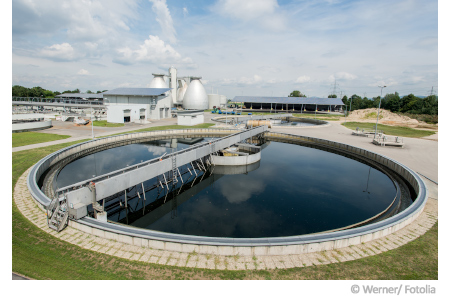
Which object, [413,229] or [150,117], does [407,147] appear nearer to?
[413,229]

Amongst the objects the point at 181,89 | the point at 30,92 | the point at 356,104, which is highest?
the point at 181,89

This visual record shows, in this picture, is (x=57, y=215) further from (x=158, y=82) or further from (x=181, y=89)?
(x=181, y=89)

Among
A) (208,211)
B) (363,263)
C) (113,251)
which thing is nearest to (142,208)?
(208,211)

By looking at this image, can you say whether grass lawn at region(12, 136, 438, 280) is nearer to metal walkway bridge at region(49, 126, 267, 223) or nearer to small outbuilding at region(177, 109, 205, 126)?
metal walkway bridge at region(49, 126, 267, 223)

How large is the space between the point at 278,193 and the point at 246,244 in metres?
11.2

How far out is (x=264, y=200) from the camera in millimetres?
20250

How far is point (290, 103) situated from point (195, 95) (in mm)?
43179

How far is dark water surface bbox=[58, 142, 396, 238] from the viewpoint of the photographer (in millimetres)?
16375

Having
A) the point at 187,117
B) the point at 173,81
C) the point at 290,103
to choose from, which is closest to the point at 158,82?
the point at 173,81

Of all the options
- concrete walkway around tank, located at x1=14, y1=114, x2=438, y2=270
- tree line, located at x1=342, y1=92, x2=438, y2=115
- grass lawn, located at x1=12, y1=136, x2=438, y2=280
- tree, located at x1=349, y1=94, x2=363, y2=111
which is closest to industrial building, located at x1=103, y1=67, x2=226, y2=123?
concrete walkway around tank, located at x1=14, y1=114, x2=438, y2=270

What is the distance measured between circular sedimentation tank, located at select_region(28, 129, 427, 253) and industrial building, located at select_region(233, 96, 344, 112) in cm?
7618

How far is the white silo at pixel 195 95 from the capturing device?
94.2 m

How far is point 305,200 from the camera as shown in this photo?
2044cm

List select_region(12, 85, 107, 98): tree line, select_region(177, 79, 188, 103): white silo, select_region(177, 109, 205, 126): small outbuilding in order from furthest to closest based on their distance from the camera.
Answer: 1. select_region(12, 85, 107, 98): tree line
2. select_region(177, 79, 188, 103): white silo
3. select_region(177, 109, 205, 126): small outbuilding
